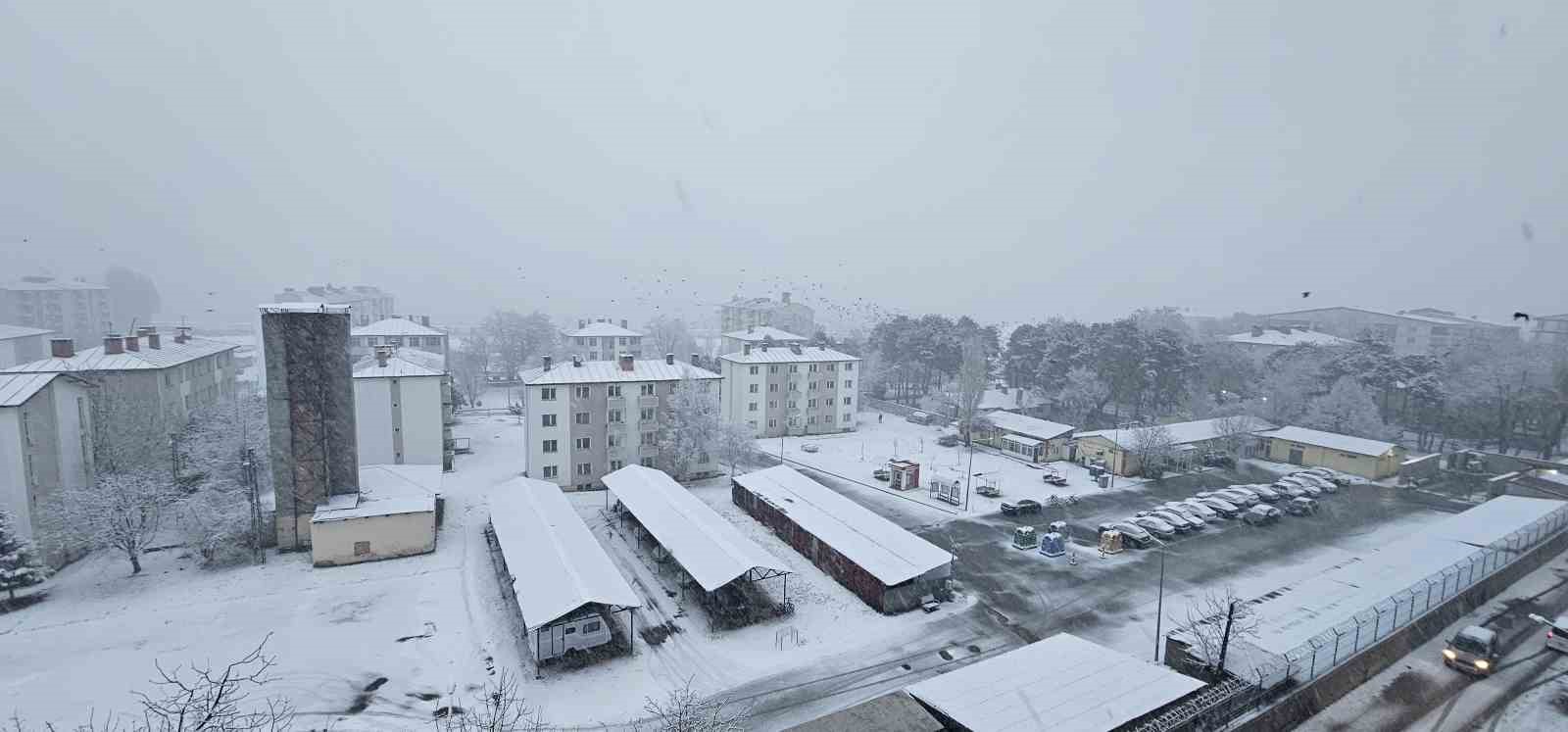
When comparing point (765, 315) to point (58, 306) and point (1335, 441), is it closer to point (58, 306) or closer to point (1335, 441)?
point (1335, 441)

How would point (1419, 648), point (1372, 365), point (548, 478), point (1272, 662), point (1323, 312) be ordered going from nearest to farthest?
point (1272, 662), point (1419, 648), point (548, 478), point (1372, 365), point (1323, 312)

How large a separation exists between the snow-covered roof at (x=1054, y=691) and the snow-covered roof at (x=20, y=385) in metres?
27.9

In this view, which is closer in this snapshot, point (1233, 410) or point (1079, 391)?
point (1233, 410)

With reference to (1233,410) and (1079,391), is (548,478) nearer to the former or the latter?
(1079,391)

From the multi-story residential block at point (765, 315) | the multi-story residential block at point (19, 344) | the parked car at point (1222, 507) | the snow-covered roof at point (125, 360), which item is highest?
the multi-story residential block at point (765, 315)

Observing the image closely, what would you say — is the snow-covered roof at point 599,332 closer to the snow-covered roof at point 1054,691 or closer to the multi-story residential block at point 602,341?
the multi-story residential block at point 602,341

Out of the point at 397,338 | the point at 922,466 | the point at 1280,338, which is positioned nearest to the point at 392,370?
the point at 397,338

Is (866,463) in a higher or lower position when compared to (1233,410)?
lower

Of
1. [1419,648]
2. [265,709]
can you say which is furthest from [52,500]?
[1419,648]

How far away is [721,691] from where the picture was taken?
15.5 meters

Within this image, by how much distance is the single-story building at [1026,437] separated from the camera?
39.3 meters

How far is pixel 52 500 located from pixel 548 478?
53.0 ft

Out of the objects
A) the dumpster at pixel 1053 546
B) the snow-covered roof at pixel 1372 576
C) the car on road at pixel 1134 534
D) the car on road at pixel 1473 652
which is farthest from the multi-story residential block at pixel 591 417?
the car on road at pixel 1473 652

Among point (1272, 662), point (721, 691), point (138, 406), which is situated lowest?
point (721, 691)
